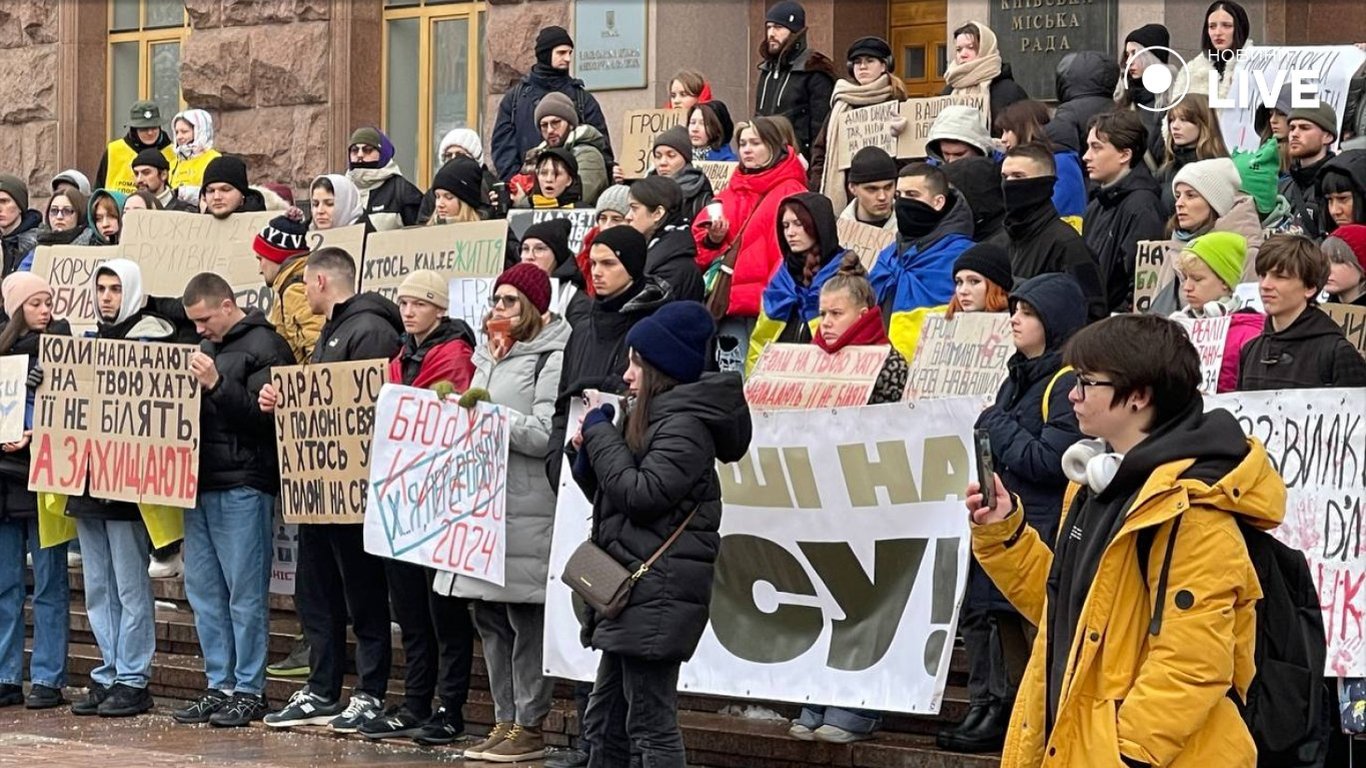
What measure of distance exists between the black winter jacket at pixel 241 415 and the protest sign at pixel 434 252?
3.51 ft

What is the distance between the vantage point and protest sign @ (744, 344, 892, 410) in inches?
362

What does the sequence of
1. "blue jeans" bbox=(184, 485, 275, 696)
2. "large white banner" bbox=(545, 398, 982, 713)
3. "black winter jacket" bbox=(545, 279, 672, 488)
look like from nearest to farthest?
"large white banner" bbox=(545, 398, 982, 713), "black winter jacket" bbox=(545, 279, 672, 488), "blue jeans" bbox=(184, 485, 275, 696)

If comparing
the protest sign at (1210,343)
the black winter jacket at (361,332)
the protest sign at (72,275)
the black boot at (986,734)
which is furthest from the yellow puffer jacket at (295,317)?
the protest sign at (1210,343)

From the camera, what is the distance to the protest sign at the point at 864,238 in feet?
35.8

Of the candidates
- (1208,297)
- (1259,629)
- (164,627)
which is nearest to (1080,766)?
(1259,629)

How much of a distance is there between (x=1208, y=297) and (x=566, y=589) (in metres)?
2.81

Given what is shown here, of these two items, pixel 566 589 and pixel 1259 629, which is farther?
pixel 566 589

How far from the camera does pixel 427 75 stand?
63.9 ft

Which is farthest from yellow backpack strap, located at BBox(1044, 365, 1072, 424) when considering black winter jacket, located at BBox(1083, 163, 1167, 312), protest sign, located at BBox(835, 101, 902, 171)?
protest sign, located at BBox(835, 101, 902, 171)

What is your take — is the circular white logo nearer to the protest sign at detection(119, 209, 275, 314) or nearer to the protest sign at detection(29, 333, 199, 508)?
the protest sign at detection(119, 209, 275, 314)

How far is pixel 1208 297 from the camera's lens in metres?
8.93

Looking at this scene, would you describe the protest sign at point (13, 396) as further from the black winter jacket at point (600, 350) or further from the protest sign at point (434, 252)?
the black winter jacket at point (600, 350)

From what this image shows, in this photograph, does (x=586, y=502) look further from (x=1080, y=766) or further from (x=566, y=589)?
(x=1080, y=766)

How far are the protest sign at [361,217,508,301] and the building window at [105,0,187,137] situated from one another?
852 cm
